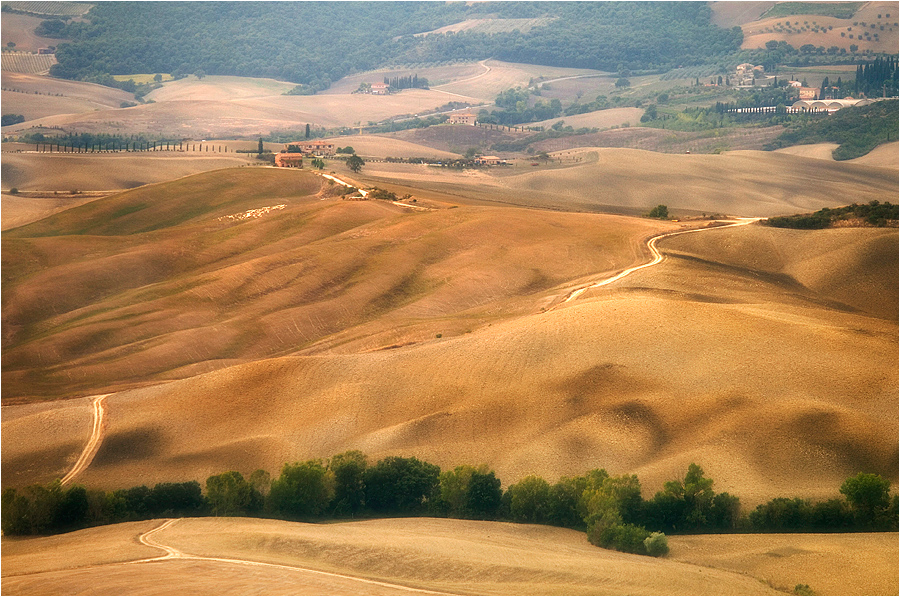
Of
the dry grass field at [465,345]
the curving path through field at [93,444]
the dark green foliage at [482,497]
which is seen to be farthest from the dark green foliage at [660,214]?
the dark green foliage at [482,497]

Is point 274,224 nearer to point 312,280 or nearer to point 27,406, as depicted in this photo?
point 312,280

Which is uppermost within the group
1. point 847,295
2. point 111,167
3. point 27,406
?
point 111,167

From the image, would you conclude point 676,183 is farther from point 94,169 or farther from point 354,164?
point 94,169

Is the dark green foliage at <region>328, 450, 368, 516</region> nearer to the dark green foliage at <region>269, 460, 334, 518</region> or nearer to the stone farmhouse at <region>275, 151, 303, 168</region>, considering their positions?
the dark green foliage at <region>269, 460, 334, 518</region>

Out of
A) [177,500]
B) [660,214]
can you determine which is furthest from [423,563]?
[660,214]

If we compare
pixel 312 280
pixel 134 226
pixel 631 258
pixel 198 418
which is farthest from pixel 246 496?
pixel 134 226

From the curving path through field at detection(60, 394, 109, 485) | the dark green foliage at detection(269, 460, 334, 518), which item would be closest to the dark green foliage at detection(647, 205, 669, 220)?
the curving path through field at detection(60, 394, 109, 485)
